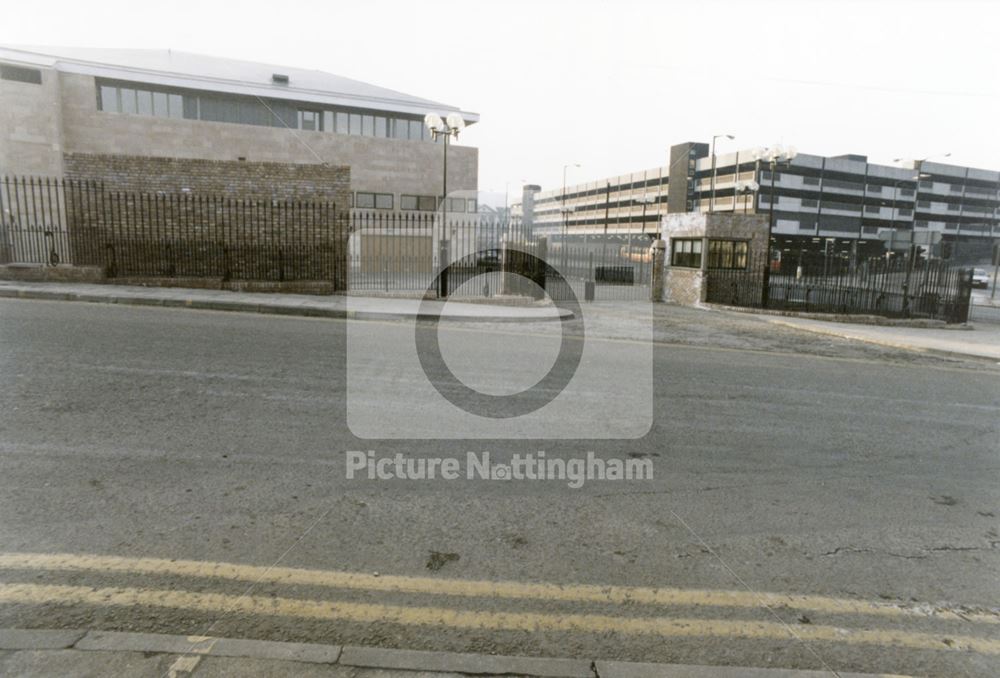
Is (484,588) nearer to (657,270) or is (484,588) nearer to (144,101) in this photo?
(657,270)

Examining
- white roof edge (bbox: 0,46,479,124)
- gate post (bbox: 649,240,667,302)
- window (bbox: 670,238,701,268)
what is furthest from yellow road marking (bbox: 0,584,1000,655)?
white roof edge (bbox: 0,46,479,124)

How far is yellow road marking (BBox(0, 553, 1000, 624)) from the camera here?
2.93 metres

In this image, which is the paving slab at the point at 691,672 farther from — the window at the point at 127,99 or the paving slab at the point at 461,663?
the window at the point at 127,99

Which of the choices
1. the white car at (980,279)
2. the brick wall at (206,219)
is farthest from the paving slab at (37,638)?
the white car at (980,279)

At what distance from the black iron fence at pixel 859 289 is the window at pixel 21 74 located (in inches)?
1506

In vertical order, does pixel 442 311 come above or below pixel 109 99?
below

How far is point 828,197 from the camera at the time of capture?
275ft

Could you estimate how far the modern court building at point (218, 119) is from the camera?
33.1m

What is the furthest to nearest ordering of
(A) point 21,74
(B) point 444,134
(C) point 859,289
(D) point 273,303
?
(A) point 21,74, (C) point 859,289, (B) point 444,134, (D) point 273,303

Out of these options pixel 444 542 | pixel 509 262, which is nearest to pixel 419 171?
pixel 509 262

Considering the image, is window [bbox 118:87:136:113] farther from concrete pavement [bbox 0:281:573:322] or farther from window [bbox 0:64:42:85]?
concrete pavement [bbox 0:281:573:322]

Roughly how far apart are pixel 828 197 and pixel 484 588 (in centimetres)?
9538

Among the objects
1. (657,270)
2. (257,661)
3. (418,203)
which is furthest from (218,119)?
(257,661)

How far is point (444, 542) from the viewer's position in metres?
3.44
